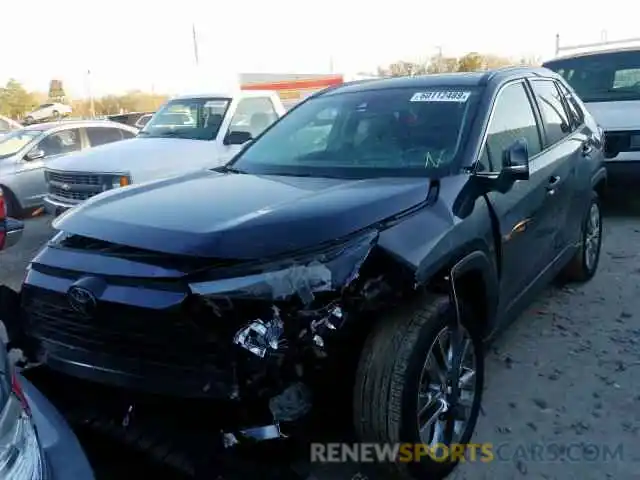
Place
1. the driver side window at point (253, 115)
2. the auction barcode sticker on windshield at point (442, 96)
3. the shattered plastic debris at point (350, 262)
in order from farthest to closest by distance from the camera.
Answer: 1. the driver side window at point (253, 115)
2. the auction barcode sticker on windshield at point (442, 96)
3. the shattered plastic debris at point (350, 262)

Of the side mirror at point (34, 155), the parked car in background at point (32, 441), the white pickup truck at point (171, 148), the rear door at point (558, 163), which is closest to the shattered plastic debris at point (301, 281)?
the parked car in background at point (32, 441)

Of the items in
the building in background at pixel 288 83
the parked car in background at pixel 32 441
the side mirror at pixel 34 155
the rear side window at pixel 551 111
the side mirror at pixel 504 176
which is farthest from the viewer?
the building in background at pixel 288 83

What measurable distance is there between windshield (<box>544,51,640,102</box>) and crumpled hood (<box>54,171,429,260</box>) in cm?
601

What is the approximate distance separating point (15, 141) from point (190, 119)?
3.66 metres

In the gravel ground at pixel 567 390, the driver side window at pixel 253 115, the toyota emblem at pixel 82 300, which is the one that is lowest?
the gravel ground at pixel 567 390

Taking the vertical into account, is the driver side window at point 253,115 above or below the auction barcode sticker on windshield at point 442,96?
below

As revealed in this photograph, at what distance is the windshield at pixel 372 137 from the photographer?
329 centimetres

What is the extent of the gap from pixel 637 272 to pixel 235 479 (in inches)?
178

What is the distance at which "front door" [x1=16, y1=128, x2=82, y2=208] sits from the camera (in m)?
9.48

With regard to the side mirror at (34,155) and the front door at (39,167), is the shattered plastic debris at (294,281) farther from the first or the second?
the side mirror at (34,155)

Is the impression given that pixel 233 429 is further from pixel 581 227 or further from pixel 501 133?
pixel 581 227

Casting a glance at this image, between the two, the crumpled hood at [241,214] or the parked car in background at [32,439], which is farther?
the crumpled hood at [241,214]

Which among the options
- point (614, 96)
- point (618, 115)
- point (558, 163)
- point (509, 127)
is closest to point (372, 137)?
point (509, 127)

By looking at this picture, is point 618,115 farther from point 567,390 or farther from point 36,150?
point 36,150
